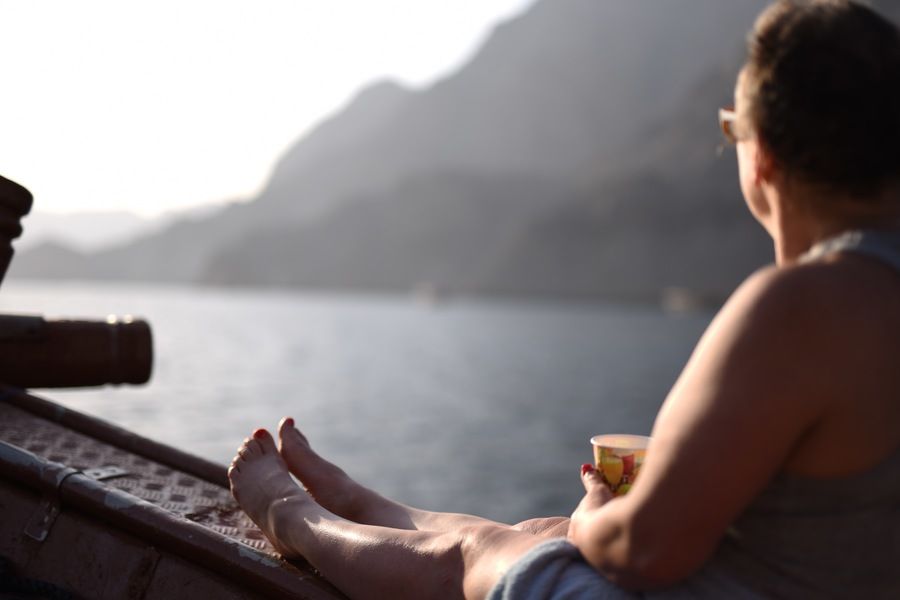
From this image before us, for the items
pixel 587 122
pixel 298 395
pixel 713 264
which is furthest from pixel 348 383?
pixel 587 122

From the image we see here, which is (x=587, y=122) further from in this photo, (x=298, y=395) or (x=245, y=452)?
(x=245, y=452)

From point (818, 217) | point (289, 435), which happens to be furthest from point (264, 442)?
point (818, 217)

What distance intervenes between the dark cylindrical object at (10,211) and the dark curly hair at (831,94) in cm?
270

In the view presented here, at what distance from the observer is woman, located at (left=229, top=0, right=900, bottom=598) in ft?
4.32

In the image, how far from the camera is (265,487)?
2500 millimetres

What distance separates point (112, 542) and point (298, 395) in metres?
39.9

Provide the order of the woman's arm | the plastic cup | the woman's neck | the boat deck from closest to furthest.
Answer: the woman's arm → the woman's neck → the plastic cup → the boat deck

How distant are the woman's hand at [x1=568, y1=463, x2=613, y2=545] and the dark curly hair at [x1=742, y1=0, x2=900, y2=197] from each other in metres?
0.78

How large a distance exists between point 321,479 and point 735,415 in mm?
1679

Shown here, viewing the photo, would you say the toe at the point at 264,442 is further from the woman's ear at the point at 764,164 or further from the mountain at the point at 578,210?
the mountain at the point at 578,210

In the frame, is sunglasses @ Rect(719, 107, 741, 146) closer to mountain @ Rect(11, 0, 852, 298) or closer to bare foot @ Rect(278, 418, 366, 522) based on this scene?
bare foot @ Rect(278, 418, 366, 522)

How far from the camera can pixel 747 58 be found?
4.86 ft

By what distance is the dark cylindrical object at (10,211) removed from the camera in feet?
10.0

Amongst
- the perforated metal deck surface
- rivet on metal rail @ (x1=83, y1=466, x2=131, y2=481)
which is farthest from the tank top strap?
rivet on metal rail @ (x1=83, y1=466, x2=131, y2=481)
